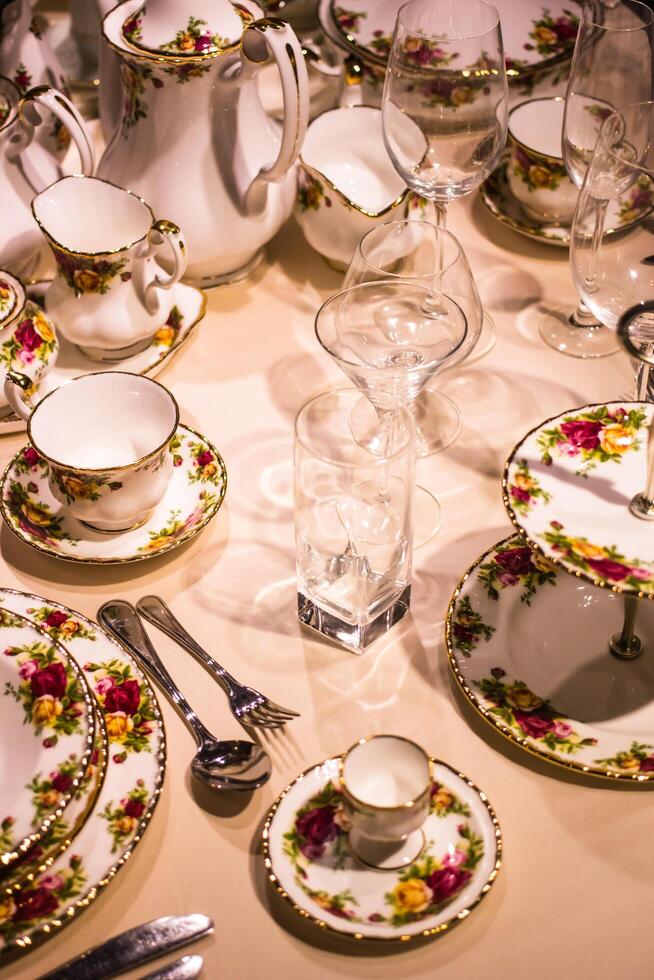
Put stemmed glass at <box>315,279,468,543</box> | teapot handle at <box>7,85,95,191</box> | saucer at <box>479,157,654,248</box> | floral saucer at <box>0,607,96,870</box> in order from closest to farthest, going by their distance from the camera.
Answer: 1. floral saucer at <box>0,607,96,870</box>
2. stemmed glass at <box>315,279,468,543</box>
3. teapot handle at <box>7,85,95,191</box>
4. saucer at <box>479,157,654,248</box>

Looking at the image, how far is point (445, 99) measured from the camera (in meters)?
0.88

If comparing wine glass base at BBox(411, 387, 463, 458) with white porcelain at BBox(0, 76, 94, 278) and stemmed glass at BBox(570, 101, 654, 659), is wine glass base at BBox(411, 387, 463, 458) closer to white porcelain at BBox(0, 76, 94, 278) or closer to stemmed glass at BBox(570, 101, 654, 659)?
stemmed glass at BBox(570, 101, 654, 659)

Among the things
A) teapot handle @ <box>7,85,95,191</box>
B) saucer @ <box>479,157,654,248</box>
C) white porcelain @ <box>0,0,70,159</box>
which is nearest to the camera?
teapot handle @ <box>7,85,95,191</box>

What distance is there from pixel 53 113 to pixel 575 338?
0.52 m

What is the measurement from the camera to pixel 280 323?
3.37 ft

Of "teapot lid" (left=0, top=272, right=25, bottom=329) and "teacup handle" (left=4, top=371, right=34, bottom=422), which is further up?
"teapot lid" (left=0, top=272, right=25, bottom=329)

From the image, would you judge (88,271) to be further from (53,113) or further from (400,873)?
(400,873)

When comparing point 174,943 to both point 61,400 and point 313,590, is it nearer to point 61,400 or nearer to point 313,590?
point 313,590

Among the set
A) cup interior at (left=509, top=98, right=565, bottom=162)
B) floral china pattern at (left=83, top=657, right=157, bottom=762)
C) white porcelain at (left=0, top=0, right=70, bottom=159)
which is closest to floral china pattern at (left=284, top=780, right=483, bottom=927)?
floral china pattern at (left=83, top=657, right=157, bottom=762)

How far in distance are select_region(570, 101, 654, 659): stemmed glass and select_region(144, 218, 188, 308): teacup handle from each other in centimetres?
33

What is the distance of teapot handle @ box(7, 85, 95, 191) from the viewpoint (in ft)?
3.20

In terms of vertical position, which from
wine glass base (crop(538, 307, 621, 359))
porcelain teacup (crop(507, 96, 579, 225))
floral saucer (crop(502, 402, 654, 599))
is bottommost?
wine glass base (crop(538, 307, 621, 359))

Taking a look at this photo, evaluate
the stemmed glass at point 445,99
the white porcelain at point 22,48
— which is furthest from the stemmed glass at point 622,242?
the white porcelain at point 22,48

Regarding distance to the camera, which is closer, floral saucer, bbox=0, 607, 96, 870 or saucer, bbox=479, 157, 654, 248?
floral saucer, bbox=0, 607, 96, 870
